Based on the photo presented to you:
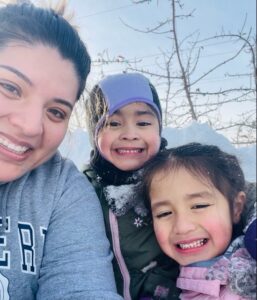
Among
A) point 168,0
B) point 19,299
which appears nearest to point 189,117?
point 168,0

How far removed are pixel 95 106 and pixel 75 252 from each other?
750mm

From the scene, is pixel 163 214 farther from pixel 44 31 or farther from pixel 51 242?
pixel 44 31

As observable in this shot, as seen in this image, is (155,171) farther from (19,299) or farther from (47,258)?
(19,299)

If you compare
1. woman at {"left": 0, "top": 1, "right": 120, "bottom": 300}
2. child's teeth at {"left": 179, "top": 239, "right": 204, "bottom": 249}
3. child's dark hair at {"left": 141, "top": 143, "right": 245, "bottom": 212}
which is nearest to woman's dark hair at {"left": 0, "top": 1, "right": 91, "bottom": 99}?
woman at {"left": 0, "top": 1, "right": 120, "bottom": 300}

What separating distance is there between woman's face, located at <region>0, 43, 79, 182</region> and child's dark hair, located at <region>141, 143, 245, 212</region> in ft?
1.34

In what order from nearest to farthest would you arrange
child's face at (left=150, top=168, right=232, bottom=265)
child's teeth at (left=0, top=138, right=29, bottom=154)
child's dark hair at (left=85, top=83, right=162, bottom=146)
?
child's teeth at (left=0, top=138, right=29, bottom=154)
child's face at (left=150, top=168, right=232, bottom=265)
child's dark hair at (left=85, top=83, right=162, bottom=146)

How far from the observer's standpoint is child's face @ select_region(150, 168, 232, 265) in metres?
1.18

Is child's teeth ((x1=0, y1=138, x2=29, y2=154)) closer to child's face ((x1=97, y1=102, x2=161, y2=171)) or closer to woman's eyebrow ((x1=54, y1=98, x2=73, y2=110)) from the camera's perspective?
woman's eyebrow ((x1=54, y1=98, x2=73, y2=110))

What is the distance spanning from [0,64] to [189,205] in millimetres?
713

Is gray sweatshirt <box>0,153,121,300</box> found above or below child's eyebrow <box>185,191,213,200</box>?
below

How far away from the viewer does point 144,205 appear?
4.55 ft

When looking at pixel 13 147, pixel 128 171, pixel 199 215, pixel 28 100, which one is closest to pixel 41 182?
pixel 13 147

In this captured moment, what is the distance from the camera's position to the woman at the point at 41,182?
3.40 ft

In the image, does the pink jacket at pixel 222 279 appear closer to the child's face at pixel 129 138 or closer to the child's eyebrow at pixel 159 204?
the child's eyebrow at pixel 159 204
